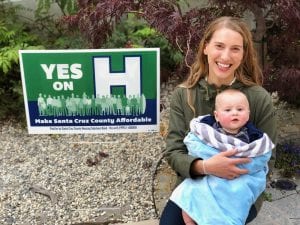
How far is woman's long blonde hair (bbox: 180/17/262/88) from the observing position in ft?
7.09

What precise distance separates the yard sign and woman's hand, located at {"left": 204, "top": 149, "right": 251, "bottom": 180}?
38.5 inches

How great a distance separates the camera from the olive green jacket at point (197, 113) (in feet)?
7.17

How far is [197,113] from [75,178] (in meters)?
1.50

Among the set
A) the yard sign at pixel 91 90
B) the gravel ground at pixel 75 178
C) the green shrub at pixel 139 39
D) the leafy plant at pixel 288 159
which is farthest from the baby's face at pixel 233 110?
the green shrub at pixel 139 39

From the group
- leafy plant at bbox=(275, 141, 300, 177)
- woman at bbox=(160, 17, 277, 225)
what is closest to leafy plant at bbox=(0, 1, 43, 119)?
leafy plant at bbox=(275, 141, 300, 177)

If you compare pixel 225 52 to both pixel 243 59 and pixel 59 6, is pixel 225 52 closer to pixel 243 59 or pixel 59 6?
pixel 243 59

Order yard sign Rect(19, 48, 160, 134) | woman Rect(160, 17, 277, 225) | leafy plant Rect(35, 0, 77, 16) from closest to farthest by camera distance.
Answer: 1. woman Rect(160, 17, 277, 225)
2. yard sign Rect(19, 48, 160, 134)
3. leafy plant Rect(35, 0, 77, 16)

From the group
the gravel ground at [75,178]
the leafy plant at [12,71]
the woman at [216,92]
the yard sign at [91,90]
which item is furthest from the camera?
the leafy plant at [12,71]

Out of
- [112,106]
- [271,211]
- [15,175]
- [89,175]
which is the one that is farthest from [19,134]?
[271,211]

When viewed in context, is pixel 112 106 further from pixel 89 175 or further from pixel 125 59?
pixel 89 175

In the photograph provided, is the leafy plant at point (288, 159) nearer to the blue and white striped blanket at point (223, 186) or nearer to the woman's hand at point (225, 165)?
the blue and white striped blanket at point (223, 186)

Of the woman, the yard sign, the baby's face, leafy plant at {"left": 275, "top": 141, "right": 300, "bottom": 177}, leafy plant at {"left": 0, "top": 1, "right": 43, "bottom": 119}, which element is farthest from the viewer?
leafy plant at {"left": 0, "top": 1, "right": 43, "bottom": 119}

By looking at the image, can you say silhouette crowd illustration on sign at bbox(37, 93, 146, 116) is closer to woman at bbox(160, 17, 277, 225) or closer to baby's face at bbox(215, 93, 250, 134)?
woman at bbox(160, 17, 277, 225)

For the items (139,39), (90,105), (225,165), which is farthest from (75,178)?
(139,39)
